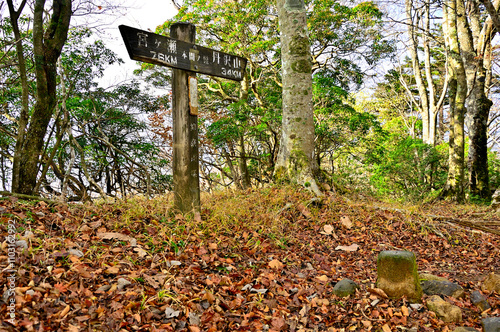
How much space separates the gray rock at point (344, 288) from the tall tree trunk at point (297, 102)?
2.67m

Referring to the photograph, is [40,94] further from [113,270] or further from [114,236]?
[113,270]

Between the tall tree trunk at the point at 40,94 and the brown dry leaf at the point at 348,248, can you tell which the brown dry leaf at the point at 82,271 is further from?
the tall tree trunk at the point at 40,94

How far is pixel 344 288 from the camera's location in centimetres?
301

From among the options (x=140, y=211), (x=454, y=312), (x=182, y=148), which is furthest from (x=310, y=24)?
(x=454, y=312)

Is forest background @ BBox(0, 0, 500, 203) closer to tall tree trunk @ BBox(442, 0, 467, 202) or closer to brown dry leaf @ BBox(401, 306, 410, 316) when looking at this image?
tall tree trunk @ BBox(442, 0, 467, 202)

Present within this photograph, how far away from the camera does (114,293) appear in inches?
92.0

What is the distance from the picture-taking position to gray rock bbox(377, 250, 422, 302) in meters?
2.95

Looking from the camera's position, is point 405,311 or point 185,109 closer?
point 405,311

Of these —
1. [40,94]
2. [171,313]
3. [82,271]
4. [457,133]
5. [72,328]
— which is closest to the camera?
[72,328]

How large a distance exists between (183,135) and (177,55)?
1024 millimetres

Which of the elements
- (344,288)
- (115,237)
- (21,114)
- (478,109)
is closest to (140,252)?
(115,237)

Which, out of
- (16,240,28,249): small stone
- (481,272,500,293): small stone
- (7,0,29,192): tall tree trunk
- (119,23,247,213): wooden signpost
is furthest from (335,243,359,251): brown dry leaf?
(7,0,29,192): tall tree trunk

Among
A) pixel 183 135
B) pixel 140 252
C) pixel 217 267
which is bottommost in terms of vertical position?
pixel 217 267

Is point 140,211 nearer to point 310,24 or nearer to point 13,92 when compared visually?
point 13,92
